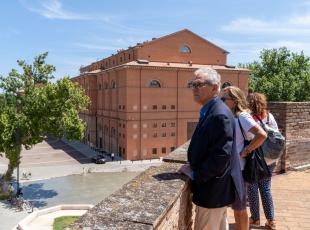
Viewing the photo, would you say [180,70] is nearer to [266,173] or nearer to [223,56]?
[223,56]

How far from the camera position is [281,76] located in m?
48.6

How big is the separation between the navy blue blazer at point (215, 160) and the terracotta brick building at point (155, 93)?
41.3 m

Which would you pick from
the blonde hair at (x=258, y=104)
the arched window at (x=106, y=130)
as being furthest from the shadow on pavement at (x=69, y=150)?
the blonde hair at (x=258, y=104)

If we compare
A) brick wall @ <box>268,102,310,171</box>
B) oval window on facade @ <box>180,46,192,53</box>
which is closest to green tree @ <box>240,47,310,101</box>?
oval window on facade @ <box>180,46,192,53</box>

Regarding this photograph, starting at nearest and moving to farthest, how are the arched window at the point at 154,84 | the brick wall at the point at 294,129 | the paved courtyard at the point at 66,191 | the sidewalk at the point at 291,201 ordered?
the sidewalk at the point at 291,201 → the brick wall at the point at 294,129 → the paved courtyard at the point at 66,191 → the arched window at the point at 154,84

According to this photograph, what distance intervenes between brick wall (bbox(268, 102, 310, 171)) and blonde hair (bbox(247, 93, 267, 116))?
4.20 metres

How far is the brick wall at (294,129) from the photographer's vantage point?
340 inches

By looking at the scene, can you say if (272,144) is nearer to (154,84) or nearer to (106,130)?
(154,84)

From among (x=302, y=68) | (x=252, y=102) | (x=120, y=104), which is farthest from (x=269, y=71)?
(x=252, y=102)

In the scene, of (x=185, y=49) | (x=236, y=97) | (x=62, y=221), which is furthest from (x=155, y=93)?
(x=236, y=97)

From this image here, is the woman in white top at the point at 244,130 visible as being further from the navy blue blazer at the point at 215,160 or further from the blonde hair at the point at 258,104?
the navy blue blazer at the point at 215,160

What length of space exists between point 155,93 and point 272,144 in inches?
1634

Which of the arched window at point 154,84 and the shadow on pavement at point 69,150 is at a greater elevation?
the arched window at point 154,84

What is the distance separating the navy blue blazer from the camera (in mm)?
2934
